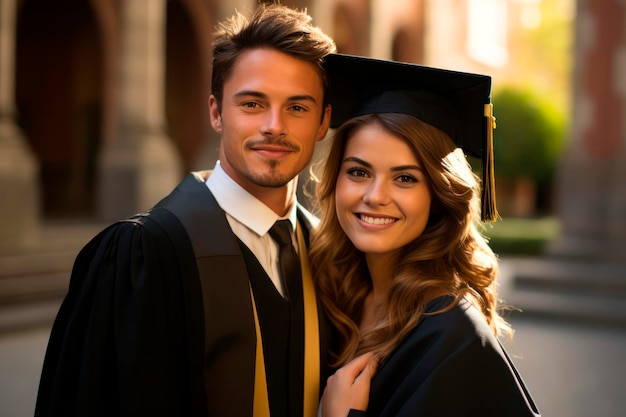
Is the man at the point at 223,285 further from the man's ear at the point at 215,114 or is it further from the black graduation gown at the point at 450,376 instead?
the black graduation gown at the point at 450,376

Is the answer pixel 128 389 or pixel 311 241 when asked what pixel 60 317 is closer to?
pixel 128 389

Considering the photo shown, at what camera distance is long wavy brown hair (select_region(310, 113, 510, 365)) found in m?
2.36

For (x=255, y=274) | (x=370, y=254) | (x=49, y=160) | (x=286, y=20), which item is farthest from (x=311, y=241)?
(x=49, y=160)

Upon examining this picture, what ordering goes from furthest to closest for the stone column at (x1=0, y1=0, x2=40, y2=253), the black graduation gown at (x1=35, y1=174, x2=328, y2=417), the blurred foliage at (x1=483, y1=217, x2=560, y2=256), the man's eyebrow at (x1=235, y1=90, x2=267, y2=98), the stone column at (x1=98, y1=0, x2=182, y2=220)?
the blurred foliage at (x1=483, y1=217, x2=560, y2=256)
the stone column at (x1=98, y1=0, x2=182, y2=220)
the stone column at (x1=0, y1=0, x2=40, y2=253)
the man's eyebrow at (x1=235, y1=90, x2=267, y2=98)
the black graduation gown at (x1=35, y1=174, x2=328, y2=417)

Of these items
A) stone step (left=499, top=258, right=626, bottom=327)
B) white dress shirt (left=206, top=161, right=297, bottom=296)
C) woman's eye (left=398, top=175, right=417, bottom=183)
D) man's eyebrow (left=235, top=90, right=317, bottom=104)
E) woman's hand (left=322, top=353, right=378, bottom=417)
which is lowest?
stone step (left=499, top=258, right=626, bottom=327)

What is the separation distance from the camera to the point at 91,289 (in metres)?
2.14

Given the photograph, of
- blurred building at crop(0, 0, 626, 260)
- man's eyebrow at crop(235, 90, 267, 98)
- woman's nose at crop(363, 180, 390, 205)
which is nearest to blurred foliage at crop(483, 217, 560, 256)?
blurred building at crop(0, 0, 626, 260)

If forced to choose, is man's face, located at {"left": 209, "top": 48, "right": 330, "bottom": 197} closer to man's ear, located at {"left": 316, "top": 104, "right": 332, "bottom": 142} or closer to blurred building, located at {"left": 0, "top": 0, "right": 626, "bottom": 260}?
man's ear, located at {"left": 316, "top": 104, "right": 332, "bottom": 142}

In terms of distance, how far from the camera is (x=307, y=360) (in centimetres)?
239

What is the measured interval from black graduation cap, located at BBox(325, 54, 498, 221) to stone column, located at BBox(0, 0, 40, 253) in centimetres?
693

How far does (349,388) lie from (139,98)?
9.54m

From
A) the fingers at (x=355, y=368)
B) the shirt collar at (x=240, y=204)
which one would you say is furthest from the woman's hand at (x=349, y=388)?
the shirt collar at (x=240, y=204)

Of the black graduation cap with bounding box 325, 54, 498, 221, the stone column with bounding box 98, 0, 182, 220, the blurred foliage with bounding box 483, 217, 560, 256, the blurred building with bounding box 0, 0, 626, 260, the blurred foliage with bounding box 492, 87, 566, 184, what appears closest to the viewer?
the black graduation cap with bounding box 325, 54, 498, 221

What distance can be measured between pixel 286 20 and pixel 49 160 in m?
12.8
